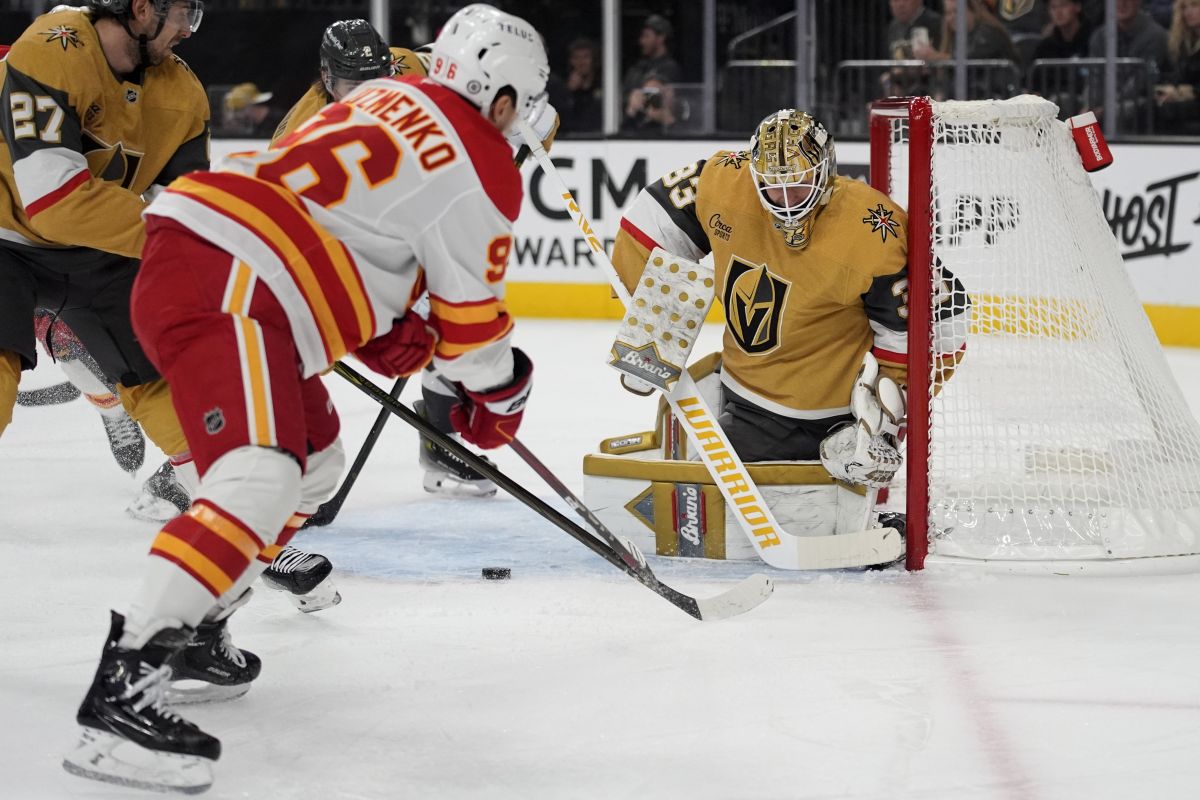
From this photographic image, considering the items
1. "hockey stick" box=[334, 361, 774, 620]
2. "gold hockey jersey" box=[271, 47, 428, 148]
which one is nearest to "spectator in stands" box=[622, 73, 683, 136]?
"gold hockey jersey" box=[271, 47, 428, 148]

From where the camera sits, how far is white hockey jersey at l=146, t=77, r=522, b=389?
1.99 metres

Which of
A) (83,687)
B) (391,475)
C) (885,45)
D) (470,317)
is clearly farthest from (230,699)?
(885,45)

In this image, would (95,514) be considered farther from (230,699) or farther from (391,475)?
(230,699)

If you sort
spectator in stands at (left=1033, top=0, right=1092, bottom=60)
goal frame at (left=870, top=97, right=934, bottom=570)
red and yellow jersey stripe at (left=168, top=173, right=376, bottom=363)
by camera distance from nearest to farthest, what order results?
1. red and yellow jersey stripe at (left=168, top=173, right=376, bottom=363)
2. goal frame at (left=870, top=97, right=934, bottom=570)
3. spectator in stands at (left=1033, top=0, right=1092, bottom=60)

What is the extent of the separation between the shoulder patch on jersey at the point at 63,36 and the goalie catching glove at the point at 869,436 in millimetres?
1604

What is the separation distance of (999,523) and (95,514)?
2.05 m

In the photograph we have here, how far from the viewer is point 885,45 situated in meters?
7.09

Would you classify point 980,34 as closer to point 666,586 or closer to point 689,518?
point 689,518

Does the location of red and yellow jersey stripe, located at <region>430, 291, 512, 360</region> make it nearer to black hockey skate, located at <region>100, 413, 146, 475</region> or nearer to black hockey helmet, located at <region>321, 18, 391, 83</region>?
black hockey helmet, located at <region>321, 18, 391, 83</region>

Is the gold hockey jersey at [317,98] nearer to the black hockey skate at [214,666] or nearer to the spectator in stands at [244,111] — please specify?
the black hockey skate at [214,666]

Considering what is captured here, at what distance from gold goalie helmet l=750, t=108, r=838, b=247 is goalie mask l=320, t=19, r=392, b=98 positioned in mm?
857

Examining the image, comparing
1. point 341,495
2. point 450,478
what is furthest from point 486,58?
point 450,478

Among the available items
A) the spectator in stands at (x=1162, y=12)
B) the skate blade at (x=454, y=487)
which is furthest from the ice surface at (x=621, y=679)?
the spectator in stands at (x=1162, y=12)

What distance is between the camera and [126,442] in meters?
3.76
